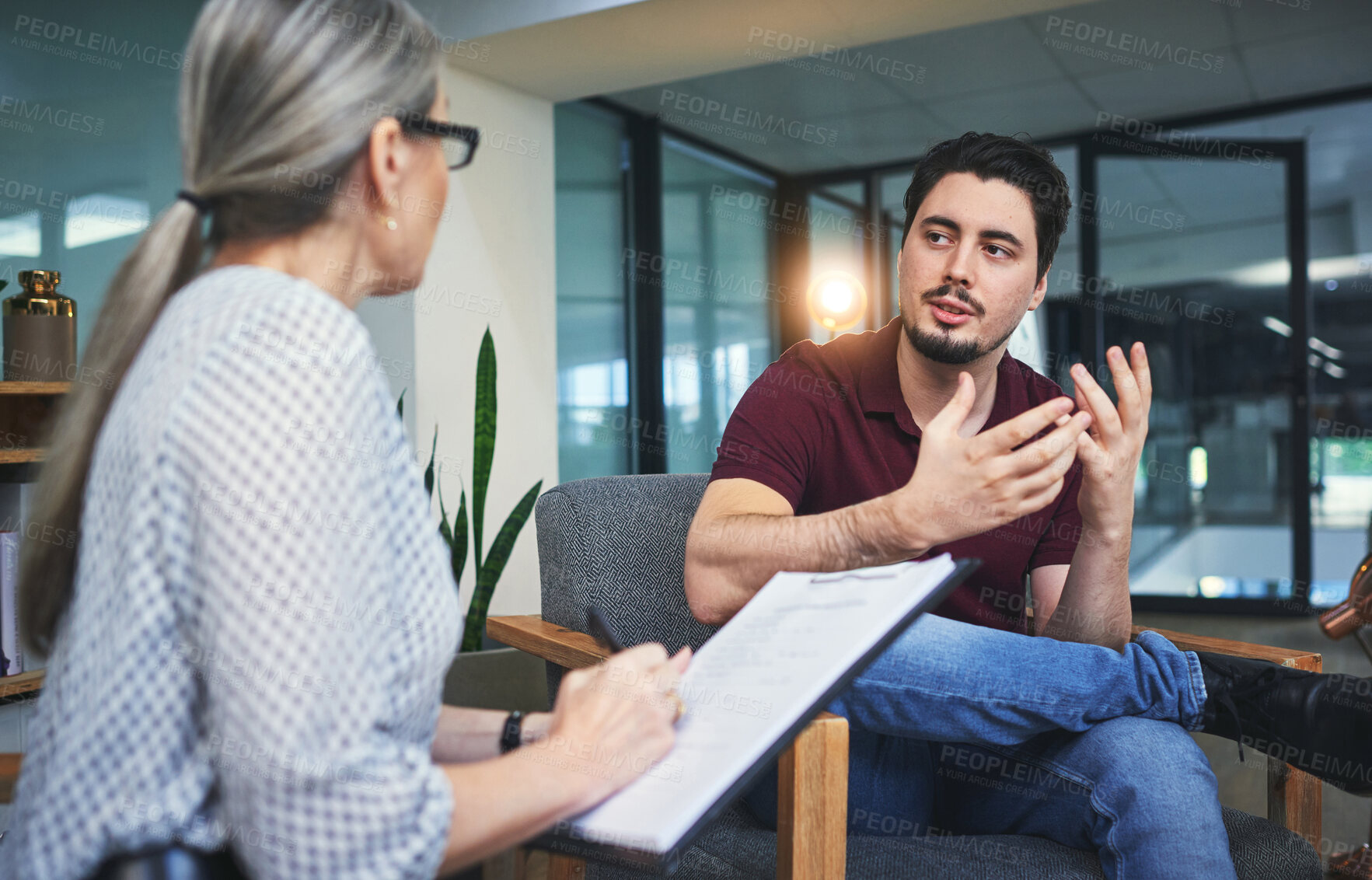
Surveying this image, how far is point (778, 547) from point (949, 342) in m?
0.57

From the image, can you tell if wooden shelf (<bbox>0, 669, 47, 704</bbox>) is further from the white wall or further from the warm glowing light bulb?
the warm glowing light bulb

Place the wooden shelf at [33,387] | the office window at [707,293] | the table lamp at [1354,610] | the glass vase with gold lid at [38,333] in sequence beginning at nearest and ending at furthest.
Answer: 1. the table lamp at [1354,610]
2. the wooden shelf at [33,387]
3. the glass vase with gold lid at [38,333]
4. the office window at [707,293]

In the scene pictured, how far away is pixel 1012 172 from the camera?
5.78 feet

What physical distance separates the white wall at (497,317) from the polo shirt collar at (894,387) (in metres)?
2.10

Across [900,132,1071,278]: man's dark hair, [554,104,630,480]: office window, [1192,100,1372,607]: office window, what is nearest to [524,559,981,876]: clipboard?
[900,132,1071,278]: man's dark hair

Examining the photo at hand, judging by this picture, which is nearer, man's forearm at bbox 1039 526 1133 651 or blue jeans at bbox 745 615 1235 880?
blue jeans at bbox 745 615 1235 880

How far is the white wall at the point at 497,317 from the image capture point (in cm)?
354

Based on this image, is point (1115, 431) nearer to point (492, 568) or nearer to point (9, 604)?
point (492, 568)

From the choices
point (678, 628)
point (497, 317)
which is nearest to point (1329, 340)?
point (497, 317)

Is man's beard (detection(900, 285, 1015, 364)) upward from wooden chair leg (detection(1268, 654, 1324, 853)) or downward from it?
upward

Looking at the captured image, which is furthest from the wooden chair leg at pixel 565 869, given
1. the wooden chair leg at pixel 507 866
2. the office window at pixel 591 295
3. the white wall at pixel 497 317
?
Result: the office window at pixel 591 295

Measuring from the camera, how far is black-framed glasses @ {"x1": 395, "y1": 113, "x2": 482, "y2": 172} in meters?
0.76

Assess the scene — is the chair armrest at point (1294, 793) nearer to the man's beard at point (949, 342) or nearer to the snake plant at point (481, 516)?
the man's beard at point (949, 342)

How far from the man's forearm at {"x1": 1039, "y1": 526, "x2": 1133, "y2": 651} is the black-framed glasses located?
111cm
